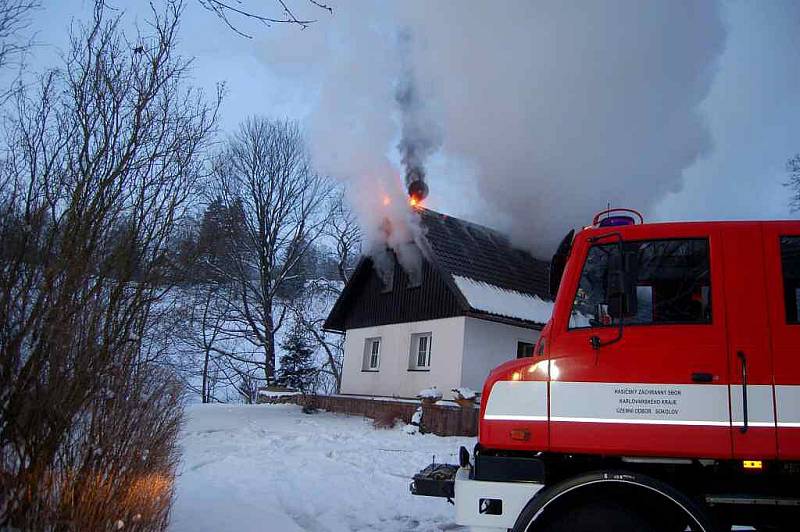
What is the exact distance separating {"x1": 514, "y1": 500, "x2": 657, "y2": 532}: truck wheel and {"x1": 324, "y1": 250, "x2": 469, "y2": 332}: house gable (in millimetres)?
11152

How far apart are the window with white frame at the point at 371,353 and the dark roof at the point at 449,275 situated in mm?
694

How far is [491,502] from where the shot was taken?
4051mm

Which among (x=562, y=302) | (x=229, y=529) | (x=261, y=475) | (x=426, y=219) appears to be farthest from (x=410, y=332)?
(x=562, y=302)

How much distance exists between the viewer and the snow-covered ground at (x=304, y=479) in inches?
240

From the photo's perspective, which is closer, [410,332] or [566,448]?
[566,448]

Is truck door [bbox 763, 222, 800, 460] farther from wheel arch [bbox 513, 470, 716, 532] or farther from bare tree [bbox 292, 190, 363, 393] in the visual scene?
bare tree [bbox 292, 190, 363, 393]

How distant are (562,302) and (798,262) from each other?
151 cm

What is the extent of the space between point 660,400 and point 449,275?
39.8ft

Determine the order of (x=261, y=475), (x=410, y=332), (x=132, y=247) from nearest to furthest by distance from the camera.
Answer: (x=132, y=247)
(x=261, y=475)
(x=410, y=332)

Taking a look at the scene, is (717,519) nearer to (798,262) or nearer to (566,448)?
(566,448)

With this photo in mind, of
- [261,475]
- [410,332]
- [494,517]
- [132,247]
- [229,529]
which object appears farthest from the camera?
[410,332]

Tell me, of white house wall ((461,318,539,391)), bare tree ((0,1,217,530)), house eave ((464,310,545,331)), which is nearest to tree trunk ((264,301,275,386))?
white house wall ((461,318,539,391))

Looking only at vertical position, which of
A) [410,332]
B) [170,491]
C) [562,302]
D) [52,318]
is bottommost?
[170,491]

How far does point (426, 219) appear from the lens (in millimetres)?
18078
